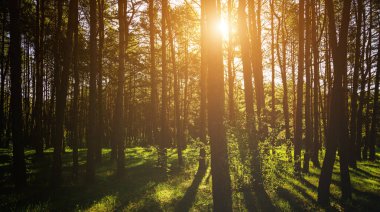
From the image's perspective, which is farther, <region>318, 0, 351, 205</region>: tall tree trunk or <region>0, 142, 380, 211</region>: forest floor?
<region>318, 0, 351, 205</region>: tall tree trunk

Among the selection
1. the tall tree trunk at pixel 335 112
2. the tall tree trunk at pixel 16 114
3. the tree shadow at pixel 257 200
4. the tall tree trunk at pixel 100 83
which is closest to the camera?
the tree shadow at pixel 257 200

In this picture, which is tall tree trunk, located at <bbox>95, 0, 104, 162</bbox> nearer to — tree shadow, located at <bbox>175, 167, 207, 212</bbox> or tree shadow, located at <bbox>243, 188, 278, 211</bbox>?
tree shadow, located at <bbox>175, 167, 207, 212</bbox>

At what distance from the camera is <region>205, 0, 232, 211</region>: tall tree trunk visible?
23.6ft

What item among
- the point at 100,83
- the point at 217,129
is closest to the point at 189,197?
the point at 217,129

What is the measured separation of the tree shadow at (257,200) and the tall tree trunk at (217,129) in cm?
222

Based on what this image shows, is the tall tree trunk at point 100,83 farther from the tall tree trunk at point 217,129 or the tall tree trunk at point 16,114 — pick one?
the tall tree trunk at point 217,129

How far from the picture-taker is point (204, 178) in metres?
14.7

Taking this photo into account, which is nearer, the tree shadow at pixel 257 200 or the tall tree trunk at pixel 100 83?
the tree shadow at pixel 257 200

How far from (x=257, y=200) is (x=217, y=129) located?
156 inches

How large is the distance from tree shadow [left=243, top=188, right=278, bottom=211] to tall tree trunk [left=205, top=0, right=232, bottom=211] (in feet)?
7.28

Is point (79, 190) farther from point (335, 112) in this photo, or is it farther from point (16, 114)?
point (335, 112)

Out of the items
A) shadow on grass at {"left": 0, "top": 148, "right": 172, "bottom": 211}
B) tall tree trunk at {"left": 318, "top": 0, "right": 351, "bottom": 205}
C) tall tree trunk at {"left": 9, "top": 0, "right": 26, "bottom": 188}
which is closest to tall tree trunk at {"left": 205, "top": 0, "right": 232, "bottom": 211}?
shadow on grass at {"left": 0, "top": 148, "right": 172, "bottom": 211}

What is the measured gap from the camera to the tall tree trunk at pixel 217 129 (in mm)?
7191

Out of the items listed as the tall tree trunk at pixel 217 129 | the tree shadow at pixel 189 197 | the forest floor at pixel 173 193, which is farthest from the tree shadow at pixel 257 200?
the tall tree trunk at pixel 217 129
